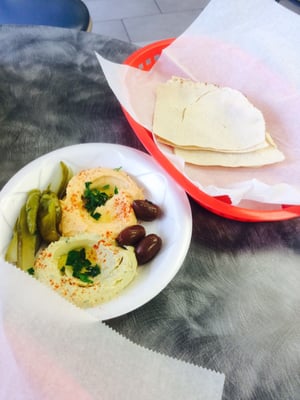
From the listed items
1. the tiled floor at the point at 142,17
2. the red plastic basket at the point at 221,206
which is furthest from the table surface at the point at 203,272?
the tiled floor at the point at 142,17

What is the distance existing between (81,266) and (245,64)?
77 cm

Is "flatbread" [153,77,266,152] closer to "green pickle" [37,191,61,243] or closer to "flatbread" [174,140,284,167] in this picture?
"flatbread" [174,140,284,167]

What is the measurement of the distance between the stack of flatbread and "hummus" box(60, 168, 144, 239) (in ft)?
0.57

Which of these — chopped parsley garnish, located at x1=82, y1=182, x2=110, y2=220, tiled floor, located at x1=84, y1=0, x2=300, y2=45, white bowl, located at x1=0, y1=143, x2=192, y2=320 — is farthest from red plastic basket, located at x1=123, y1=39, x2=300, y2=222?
tiled floor, located at x1=84, y1=0, x2=300, y2=45

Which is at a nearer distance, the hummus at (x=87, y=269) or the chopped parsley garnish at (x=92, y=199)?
the hummus at (x=87, y=269)

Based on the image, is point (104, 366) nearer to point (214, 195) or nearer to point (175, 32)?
point (214, 195)

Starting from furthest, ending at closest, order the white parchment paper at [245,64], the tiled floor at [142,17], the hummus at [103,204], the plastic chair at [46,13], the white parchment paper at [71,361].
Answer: the tiled floor at [142,17], the plastic chair at [46,13], the white parchment paper at [245,64], the hummus at [103,204], the white parchment paper at [71,361]

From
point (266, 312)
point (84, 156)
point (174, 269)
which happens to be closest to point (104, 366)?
point (174, 269)

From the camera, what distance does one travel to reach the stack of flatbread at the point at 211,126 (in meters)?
0.96

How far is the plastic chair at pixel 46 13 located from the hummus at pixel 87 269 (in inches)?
35.1

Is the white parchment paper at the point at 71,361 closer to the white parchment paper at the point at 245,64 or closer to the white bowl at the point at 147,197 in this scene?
the white bowl at the point at 147,197

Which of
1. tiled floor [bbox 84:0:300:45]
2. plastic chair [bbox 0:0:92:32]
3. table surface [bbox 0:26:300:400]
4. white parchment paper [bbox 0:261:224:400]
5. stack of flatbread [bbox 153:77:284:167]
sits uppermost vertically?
plastic chair [bbox 0:0:92:32]

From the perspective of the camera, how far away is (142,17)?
2.54 m

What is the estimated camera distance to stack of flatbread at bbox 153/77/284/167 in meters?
0.96
